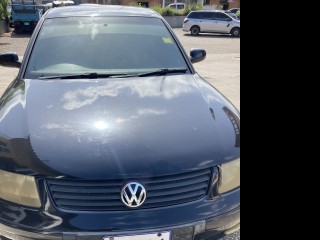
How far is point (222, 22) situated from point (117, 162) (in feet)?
71.3

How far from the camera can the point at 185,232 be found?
195cm

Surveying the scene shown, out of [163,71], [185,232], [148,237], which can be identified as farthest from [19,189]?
[163,71]

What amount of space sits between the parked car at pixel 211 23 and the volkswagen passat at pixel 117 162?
20.5m

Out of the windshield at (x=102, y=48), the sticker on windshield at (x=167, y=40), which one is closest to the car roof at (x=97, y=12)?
the windshield at (x=102, y=48)

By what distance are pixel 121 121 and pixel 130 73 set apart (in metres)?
0.90

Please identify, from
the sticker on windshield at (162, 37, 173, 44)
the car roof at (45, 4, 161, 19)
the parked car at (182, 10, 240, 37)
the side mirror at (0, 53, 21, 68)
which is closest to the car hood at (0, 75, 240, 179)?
the sticker on windshield at (162, 37, 173, 44)

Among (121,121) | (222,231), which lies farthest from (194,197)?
(121,121)

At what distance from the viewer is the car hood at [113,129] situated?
199 centimetres

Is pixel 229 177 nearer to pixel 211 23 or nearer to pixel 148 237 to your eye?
pixel 148 237

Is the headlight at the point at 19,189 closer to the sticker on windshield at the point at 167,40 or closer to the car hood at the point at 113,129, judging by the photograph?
the car hood at the point at 113,129

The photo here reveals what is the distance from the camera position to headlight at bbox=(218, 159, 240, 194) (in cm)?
213

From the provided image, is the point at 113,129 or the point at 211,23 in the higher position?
the point at 113,129

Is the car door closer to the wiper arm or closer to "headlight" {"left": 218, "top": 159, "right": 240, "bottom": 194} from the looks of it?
the wiper arm

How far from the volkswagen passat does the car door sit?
20546mm
